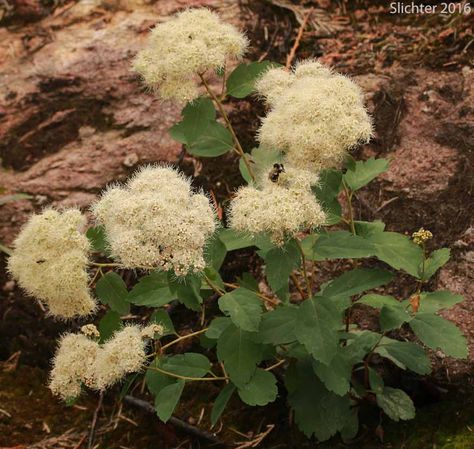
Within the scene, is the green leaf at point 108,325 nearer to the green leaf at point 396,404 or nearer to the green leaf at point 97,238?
the green leaf at point 97,238

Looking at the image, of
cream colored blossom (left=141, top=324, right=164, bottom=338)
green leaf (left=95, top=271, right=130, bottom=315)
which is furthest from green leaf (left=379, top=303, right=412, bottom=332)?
green leaf (left=95, top=271, right=130, bottom=315)

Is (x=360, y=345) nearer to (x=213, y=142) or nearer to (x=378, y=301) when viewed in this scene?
(x=378, y=301)

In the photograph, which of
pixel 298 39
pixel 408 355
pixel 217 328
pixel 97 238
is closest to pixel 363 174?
pixel 408 355

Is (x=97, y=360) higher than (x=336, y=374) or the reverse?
higher

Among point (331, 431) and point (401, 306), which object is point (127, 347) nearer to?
point (331, 431)

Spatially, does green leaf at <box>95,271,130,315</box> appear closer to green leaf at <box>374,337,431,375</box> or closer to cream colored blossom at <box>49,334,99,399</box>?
cream colored blossom at <box>49,334,99,399</box>

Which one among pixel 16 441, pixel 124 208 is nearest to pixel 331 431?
pixel 124 208
